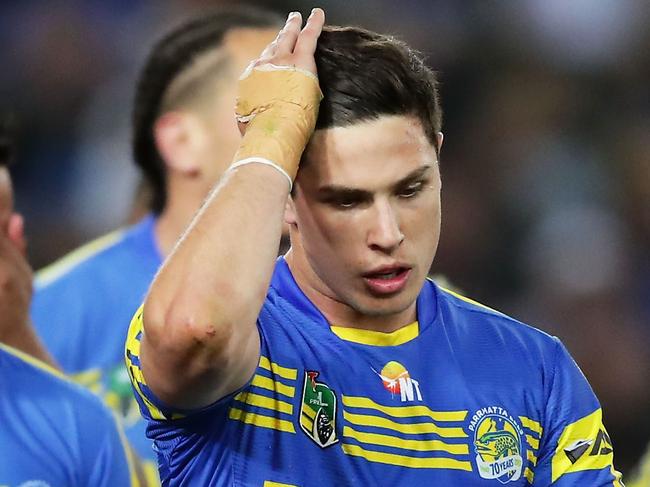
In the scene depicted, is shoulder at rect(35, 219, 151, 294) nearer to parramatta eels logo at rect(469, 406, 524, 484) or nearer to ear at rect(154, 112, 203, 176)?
ear at rect(154, 112, 203, 176)

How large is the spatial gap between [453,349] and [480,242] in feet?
14.4

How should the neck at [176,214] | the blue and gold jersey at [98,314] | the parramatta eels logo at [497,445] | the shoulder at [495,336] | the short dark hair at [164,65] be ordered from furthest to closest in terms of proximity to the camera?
the short dark hair at [164,65]
the neck at [176,214]
the blue and gold jersey at [98,314]
the shoulder at [495,336]
the parramatta eels logo at [497,445]

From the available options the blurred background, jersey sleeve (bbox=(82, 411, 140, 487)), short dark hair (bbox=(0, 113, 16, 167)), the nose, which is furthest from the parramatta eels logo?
the blurred background

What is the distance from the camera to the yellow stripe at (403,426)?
229cm

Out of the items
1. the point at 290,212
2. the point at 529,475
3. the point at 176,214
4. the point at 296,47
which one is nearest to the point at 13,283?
the point at 176,214

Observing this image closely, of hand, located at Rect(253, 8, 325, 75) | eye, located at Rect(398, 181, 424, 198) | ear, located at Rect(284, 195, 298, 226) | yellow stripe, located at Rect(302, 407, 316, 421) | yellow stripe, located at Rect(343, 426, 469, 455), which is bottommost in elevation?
yellow stripe, located at Rect(343, 426, 469, 455)

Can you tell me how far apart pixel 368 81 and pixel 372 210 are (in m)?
0.23

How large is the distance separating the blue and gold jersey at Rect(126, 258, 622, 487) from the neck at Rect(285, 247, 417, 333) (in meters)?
0.02

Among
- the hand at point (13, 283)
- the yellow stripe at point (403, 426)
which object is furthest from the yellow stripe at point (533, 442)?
the hand at point (13, 283)

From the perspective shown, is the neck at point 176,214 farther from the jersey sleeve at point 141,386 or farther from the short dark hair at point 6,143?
the jersey sleeve at point 141,386

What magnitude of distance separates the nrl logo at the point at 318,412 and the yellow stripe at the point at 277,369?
25mm

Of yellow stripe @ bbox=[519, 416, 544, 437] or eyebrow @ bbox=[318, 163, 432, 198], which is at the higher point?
eyebrow @ bbox=[318, 163, 432, 198]

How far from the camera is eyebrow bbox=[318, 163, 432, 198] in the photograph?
225 centimetres

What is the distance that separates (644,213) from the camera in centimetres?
707
